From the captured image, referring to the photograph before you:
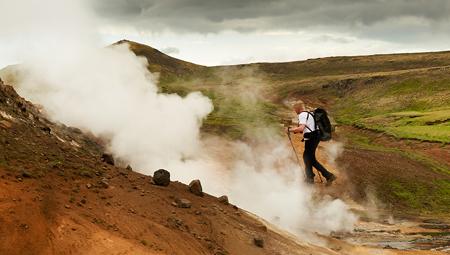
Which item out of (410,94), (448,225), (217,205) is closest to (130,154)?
(217,205)

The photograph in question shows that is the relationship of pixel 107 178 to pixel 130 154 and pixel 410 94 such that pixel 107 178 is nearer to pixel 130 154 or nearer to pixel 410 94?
pixel 130 154

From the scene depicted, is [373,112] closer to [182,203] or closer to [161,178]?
[161,178]

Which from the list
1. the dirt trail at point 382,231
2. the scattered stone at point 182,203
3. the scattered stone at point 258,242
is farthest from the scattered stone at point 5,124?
the dirt trail at point 382,231

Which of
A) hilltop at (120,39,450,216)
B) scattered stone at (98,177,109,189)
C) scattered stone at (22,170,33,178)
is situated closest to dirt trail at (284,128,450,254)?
hilltop at (120,39,450,216)

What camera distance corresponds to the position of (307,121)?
38.2 feet

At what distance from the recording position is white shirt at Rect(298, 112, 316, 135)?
38.1ft

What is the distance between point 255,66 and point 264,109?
78.9 metres

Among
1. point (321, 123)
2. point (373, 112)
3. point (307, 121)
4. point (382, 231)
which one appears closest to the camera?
point (307, 121)

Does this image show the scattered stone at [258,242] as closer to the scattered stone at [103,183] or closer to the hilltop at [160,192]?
the hilltop at [160,192]

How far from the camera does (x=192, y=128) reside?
34.6 m

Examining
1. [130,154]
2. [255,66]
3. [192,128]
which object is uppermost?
[255,66]

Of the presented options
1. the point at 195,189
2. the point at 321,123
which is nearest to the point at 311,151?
the point at 321,123

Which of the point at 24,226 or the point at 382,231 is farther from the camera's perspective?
the point at 382,231

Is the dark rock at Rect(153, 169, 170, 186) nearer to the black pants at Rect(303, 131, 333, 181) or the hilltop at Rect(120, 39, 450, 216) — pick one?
the black pants at Rect(303, 131, 333, 181)
